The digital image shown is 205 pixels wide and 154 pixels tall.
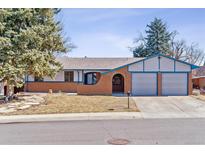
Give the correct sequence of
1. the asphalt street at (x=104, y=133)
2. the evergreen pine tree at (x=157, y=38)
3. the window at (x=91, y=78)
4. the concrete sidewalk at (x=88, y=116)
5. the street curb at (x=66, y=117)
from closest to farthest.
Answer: the asphalt street at (x=104, y=133), the street curb at (x=66, y=117), the concrete sidewalk at (x=88, y=116), the window at (x=91, y=78), the evergreen pine tree at (x=157, y=38)

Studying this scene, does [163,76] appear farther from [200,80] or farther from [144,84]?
[200,80]

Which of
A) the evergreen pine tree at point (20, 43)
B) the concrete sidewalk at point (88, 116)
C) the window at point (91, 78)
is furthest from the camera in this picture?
the window at point (91, 78)

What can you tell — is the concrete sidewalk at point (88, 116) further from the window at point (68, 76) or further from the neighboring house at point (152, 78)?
the window at point (68, 76)

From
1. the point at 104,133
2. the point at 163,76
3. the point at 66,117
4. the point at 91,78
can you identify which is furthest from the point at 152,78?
the point at 104,133

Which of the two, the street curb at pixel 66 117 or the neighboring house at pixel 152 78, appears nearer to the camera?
the street curb at pixel 66 117

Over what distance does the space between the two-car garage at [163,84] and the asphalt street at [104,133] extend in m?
13.4

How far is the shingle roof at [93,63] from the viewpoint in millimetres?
29719

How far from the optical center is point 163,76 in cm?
2409

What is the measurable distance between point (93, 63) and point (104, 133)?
22.5 meters

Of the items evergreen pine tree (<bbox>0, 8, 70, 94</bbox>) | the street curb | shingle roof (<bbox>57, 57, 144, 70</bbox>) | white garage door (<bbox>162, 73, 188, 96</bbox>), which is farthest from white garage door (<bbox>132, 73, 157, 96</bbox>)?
the street curb

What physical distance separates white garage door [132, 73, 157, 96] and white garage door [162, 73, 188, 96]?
3.24ft

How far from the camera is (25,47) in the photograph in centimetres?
1775

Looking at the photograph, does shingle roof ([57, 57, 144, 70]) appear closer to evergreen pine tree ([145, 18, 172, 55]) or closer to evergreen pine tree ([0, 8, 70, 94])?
evergreen pine tree ([0, 8, 70, 94])

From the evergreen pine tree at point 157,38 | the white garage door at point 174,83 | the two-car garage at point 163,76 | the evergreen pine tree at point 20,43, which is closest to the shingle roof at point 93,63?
the two-car garage at point 163,76
